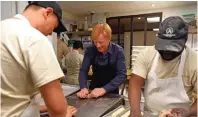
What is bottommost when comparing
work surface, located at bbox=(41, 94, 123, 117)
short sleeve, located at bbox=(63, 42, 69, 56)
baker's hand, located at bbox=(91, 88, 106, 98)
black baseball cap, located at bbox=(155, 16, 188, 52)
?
work surface, located at bbox=(41, 94, 123, 117)

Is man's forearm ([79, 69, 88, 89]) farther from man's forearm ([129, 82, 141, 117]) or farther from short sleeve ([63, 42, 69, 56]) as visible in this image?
short sleeve ([63, 42, 69, 56])

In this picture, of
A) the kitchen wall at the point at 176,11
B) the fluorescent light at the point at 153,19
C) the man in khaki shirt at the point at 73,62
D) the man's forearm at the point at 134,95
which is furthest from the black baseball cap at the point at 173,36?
the fluorescent light at the point at 153,19

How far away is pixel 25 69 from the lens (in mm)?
560

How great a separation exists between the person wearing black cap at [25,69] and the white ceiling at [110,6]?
8.92 ft

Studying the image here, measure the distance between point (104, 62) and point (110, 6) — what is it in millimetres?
2468

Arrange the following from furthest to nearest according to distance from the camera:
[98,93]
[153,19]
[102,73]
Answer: [153,19] → [102,73] → [98,93]

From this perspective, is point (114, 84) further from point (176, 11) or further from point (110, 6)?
point (176, 11)

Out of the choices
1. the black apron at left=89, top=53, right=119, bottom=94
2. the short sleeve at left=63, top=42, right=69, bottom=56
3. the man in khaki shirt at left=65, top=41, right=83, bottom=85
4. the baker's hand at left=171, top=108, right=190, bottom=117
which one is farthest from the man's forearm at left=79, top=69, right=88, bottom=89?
the short sleeve at left=63, top=42, right=69, bottom=56

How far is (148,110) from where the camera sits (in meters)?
1.01

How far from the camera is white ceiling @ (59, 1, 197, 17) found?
3.26 meters

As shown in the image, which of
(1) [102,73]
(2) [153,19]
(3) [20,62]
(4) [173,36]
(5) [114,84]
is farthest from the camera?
(2) [153,19]

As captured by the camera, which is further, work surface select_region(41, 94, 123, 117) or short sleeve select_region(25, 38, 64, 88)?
work surface select_region(41, 94, 123, 117)

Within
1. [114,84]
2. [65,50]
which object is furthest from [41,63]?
[65,50]

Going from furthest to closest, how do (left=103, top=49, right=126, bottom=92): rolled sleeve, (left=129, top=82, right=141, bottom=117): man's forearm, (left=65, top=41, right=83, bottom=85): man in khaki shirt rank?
(left=65, top=41, right=83, bottom=85): man in khaki shirt → (left=103, top=49, right=126, bottom=92): rolled sleeve → (left=129, top=82, right=141, bottom=117): man's forearm
